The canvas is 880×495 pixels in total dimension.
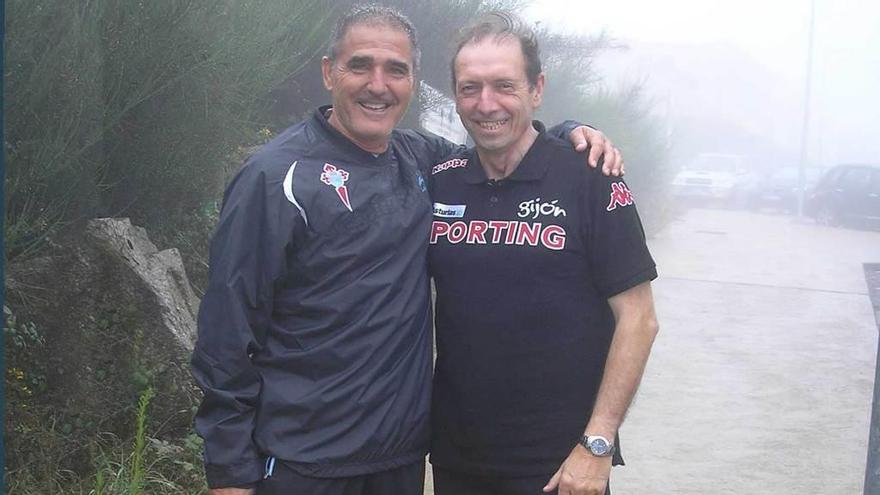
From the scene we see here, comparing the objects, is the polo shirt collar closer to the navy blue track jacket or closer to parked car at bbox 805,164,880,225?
the navy blue track jacket

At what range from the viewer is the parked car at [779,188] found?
20.8 metres

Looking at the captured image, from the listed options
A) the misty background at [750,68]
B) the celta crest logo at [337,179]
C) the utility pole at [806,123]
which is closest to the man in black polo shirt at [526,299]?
the celta crest logo at [337,179]

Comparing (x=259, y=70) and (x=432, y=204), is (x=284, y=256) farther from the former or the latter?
(x=259, y=70)

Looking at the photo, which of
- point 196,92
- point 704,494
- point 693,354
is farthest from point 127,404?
point 693,354

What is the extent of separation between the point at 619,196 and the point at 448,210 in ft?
1.44

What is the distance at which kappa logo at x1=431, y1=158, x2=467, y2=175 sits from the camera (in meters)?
3.00

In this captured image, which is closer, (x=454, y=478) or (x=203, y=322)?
(x=203, y=322)

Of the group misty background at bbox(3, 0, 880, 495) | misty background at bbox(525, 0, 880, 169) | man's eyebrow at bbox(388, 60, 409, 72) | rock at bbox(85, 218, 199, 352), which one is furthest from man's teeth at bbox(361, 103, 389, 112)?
misty background at bbox(525, 0, 880, 169)

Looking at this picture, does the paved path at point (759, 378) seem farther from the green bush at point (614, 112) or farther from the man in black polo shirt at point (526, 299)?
the man in black polo shirt at point (526, 299)

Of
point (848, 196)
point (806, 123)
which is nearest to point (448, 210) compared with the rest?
point (848, 196)

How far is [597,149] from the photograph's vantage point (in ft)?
9.32

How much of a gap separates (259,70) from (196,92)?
2.27 ft

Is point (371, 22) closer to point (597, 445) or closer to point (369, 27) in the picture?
point (369, 27)

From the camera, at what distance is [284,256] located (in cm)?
265
